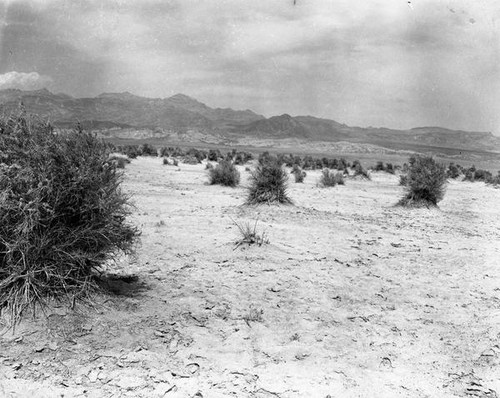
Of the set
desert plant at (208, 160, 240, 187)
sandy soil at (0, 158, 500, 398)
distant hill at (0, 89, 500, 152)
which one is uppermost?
distant hill at (0, 89, 500, 152)

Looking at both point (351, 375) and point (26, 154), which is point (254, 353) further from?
point (26, 154)

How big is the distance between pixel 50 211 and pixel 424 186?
13.5m

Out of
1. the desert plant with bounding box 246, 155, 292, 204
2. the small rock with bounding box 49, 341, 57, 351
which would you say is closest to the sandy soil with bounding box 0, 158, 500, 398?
the small rock with bounding box 49, 341, 57, 351

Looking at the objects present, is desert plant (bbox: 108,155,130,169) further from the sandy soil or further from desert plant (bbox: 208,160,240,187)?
desert plant (bbox: 208,160,240,187)

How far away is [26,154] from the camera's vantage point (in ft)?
16.4

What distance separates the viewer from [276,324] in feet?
18.6

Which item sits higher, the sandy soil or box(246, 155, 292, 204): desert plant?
box(246, 155, 292, 204): desert plant

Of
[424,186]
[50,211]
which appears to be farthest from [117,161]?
[424,186]

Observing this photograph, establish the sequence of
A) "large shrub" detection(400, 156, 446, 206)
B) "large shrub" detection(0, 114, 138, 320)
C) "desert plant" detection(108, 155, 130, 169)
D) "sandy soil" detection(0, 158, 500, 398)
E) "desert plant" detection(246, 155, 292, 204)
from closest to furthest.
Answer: "sandy soil" detection(0, 158, 500, 398), "large shrub" detection(0, 114, 138, 320), "desert plant" detection(108, 155, 130, 169), "desert plant" detection(246, 155, 292, 204), "large shrub" detection(400, 156, 446, 206)

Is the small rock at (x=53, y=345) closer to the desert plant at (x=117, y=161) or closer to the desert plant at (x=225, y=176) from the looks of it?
the desert plant at (x=117, y=161)

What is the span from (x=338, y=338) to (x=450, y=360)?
1.22m

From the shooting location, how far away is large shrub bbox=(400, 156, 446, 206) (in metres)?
15.7

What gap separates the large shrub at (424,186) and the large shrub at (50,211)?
12.5 metres

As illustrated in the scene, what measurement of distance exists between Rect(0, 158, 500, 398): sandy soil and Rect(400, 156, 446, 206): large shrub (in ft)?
17.0
